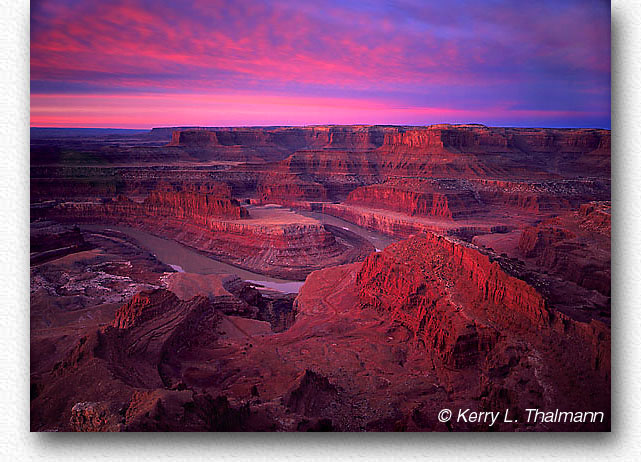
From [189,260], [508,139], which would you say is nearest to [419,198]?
[508,139]

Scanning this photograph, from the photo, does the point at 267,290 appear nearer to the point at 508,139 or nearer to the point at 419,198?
the point at 508,139

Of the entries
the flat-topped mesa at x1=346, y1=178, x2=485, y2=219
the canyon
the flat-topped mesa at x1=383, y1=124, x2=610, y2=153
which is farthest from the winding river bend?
the flat-topped mesa at x1=346, y1=178, x2=485, y2=219

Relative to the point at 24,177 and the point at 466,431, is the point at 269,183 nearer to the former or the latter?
the point at 24,177

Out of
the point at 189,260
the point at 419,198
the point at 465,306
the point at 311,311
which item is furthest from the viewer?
the point at 419,198

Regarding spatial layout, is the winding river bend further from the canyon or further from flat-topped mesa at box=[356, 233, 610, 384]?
flat-topped mesa at box=[356, 233, 610, 384]

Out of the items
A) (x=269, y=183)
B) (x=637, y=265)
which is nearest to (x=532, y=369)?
(x=637, y=265)

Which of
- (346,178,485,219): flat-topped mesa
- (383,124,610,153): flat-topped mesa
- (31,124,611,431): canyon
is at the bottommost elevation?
(31,124,611,431): canyon
